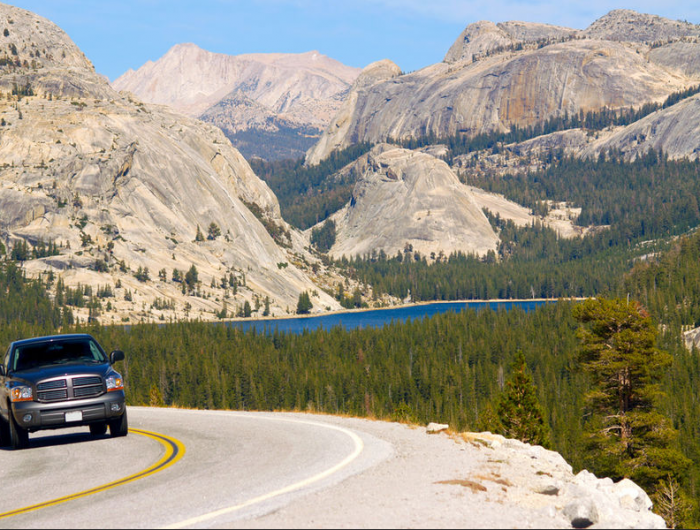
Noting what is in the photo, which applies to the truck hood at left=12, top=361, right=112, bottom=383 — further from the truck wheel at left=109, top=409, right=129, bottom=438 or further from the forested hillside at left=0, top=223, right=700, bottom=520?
the forested hillside at left=0, top=223, right=700, bottom=520

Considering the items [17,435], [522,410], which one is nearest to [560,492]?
[17,435]

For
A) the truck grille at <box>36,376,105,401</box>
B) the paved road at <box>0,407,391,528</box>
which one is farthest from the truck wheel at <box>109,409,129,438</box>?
the truck grille at <box>36,376,105,401</box>

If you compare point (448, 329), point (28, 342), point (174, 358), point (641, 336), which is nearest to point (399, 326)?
point (448, 329)

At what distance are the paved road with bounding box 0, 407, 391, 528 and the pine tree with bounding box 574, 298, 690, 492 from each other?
2601cm

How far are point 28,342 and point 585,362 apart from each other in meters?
36.7

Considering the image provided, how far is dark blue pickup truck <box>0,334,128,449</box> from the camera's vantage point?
23.9 metres

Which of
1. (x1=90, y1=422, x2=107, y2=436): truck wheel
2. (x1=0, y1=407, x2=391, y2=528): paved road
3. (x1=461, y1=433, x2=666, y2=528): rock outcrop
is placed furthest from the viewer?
(x1=90, y1=422, x2=107, y2=436): truck wheel

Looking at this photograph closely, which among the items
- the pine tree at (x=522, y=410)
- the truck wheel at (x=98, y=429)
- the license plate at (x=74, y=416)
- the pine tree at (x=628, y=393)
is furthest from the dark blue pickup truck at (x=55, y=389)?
the pine tree at (x=522, y=410)

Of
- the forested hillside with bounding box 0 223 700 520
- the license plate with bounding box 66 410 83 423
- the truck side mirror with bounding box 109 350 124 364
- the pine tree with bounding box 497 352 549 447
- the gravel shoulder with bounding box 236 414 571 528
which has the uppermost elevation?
the truck side mirror with bounding box 109 350 124 364

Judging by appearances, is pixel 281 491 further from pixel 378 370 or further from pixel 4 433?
pixel 378 370

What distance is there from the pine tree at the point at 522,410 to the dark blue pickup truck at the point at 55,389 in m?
42.3

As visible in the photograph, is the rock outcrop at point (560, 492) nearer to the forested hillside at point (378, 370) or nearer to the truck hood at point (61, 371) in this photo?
the truck hood at point (61, 371)

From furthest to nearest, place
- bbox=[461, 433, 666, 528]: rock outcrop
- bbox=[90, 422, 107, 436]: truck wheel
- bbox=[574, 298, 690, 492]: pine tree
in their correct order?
bbox=[574, 298, 690, 492]: pine tree < bbox=[90, 422, 107, 436]: truck wheel < bbox=[461, 433, 666, 528]: rock outcrop

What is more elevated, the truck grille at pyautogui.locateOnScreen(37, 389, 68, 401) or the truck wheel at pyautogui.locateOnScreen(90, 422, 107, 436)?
the truck grille at pyautogui.locateOnScreen(37, 389, 68, 401)
